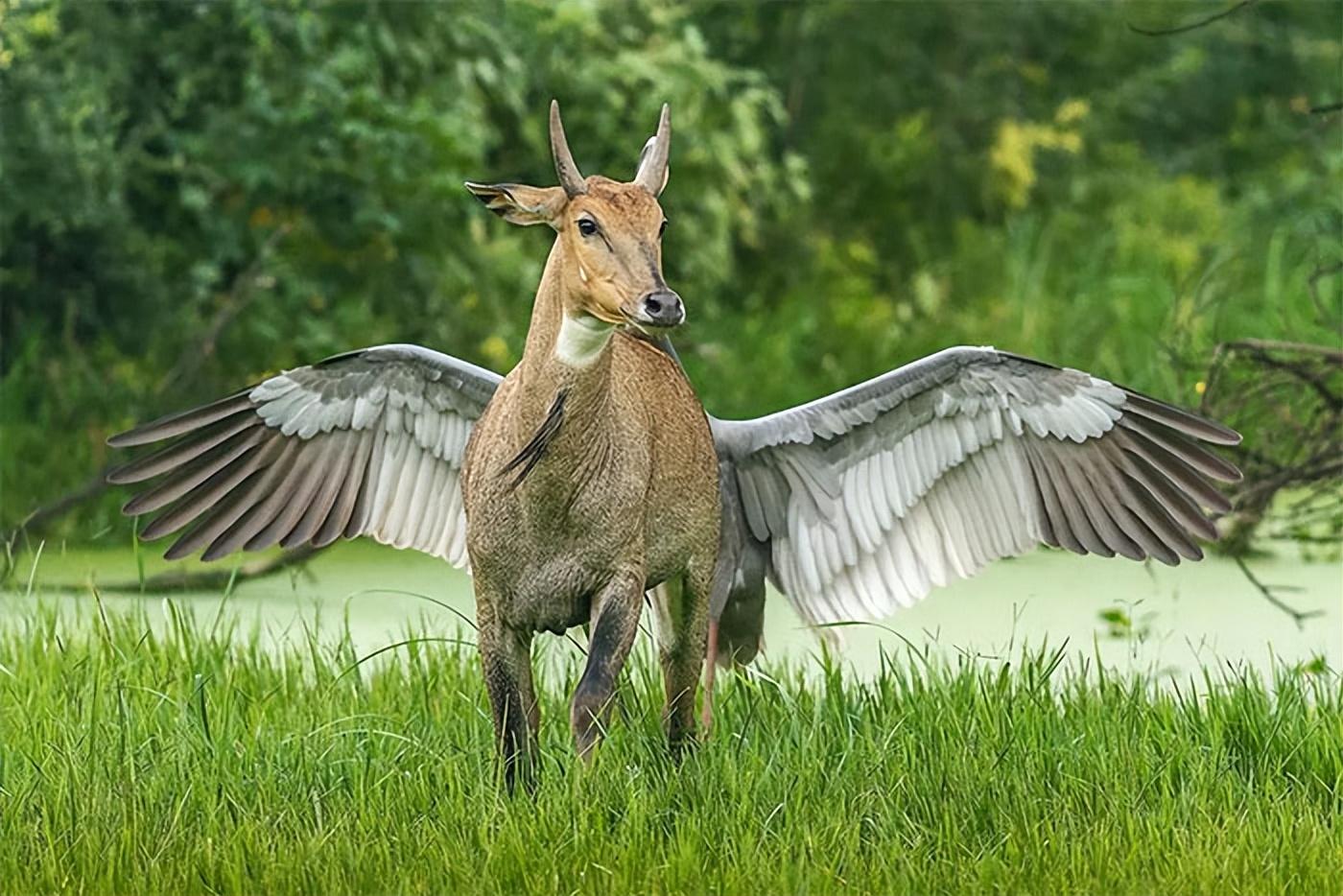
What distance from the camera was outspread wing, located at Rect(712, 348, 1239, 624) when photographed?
15.8ft

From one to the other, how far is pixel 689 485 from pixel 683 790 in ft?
2.02

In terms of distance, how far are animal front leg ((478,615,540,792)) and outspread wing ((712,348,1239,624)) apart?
990 millimetres

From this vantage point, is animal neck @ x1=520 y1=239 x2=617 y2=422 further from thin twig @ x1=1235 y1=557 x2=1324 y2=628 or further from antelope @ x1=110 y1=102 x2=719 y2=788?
thin twig @ x1=1235 y1=557 x2=1324 y2=628

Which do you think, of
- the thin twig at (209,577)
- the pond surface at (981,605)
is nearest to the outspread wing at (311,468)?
the pond surface at (981,605)

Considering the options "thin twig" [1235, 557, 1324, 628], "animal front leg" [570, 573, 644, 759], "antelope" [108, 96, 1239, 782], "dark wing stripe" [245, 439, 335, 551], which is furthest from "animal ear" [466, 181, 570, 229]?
"thin twig" [1235, 557, 1324, 628]

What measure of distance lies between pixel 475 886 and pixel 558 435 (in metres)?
0.84

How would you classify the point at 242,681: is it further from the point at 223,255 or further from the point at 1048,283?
the point at 1048,283

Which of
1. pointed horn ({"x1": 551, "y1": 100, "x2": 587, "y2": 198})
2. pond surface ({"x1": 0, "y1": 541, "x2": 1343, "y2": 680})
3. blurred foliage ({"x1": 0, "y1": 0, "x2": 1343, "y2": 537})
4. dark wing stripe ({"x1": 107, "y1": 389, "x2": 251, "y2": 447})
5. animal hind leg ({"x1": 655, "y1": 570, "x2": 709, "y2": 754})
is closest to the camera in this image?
pointed horn ({"x1": 551, "y1": 100, "x2": 587, "y2": 198})

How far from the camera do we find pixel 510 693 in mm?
4152

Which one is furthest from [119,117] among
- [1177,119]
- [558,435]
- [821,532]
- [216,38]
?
[1177,119]

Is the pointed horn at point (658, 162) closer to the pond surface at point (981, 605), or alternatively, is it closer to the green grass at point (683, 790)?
the green grass at point (683, 790)

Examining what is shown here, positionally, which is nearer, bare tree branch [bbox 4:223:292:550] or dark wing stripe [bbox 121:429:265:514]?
dark wing stripe [bbox 121:429:265:514]

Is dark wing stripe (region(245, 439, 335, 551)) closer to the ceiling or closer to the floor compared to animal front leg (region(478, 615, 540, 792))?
closer to the ceiling

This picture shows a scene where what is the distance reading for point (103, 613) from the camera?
541 centimetres
